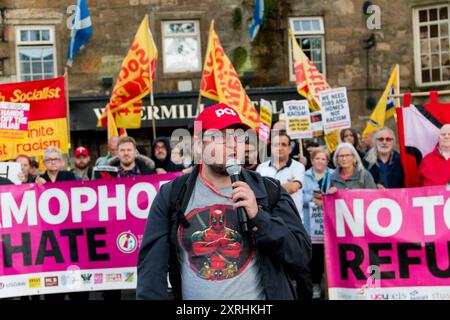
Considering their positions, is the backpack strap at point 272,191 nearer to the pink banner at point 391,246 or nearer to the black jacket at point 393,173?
the pink banner at point 391,246

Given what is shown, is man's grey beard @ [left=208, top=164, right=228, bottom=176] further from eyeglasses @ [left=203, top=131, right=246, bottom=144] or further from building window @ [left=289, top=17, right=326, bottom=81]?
building window @ [left=289, top=17, right=326, bottom=81]

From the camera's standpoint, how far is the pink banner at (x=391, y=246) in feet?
24.6

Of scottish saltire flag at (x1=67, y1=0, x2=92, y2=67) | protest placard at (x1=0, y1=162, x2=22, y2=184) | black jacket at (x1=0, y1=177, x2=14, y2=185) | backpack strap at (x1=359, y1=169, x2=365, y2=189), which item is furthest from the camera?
scottish saltire flag at (x1=67, y1=0, x2=92, y2=67)

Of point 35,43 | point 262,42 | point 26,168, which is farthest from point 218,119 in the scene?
point 35,43

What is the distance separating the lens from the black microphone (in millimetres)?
3615

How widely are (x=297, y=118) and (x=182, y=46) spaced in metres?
7.97

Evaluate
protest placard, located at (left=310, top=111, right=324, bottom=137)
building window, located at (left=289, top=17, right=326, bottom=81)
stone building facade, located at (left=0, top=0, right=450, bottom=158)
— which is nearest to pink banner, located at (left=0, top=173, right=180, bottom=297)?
protest placard, located at (left=310, top=111, right=324, bottom=137)

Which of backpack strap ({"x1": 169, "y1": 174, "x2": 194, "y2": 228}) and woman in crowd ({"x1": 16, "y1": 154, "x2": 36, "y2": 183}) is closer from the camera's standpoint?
backpack strap ({"x1": 169, "y1": 174, "x2": 194, "y2": 228})

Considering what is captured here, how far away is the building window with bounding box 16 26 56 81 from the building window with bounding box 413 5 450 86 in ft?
29.4

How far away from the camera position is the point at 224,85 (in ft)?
41.0

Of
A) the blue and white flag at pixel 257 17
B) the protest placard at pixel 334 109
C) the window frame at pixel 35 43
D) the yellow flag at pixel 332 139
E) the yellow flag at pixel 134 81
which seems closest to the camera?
the protest placard at pixel 334 109

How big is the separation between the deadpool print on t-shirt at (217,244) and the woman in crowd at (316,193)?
507 centimetres

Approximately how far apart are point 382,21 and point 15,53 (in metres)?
8.96

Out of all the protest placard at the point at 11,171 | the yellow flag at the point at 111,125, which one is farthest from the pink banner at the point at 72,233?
the yellow flag at the point at 111,125
